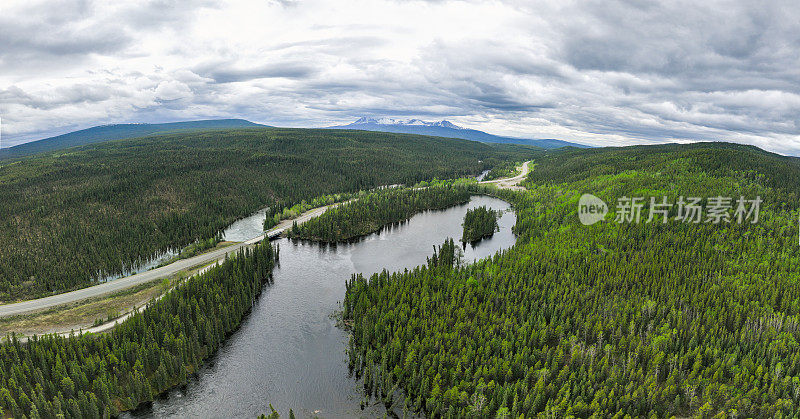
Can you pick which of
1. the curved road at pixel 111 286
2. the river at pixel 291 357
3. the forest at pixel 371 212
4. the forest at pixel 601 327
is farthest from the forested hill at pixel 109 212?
the forest at pixel 601 327

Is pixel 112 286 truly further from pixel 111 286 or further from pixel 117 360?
pixel 117 360

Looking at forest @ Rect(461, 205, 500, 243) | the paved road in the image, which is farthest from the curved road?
forest @ Rect(461, 205, 500, 243)

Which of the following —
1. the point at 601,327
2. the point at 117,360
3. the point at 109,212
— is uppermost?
the point at 109,212

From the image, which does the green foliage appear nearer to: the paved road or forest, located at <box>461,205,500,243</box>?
the paved road

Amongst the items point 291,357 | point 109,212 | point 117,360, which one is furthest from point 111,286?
point 109,212

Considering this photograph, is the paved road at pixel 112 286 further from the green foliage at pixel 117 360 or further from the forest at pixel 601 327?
the forest at pixel 601 327

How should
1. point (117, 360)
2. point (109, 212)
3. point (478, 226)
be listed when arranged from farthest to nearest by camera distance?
point (109, 212) < point (478, 226) < point (117, 360)

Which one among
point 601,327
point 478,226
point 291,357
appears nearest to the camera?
point 601,327
